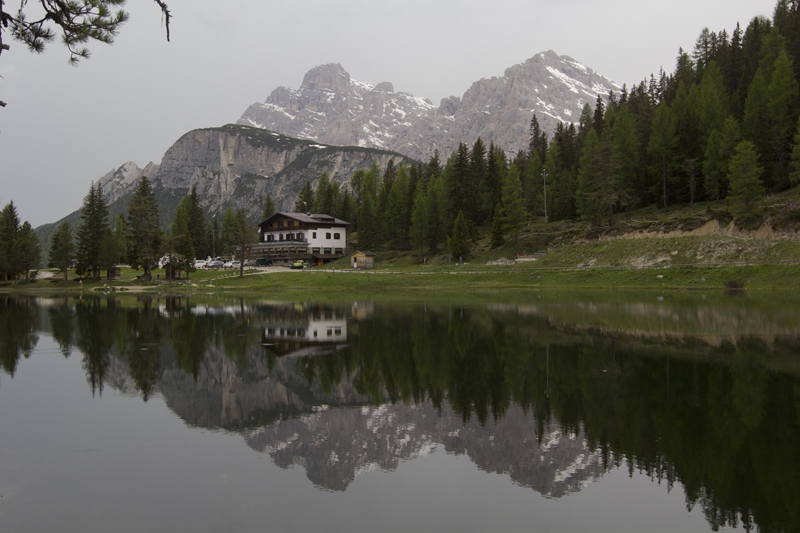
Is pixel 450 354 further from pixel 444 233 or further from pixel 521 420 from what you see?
pixel 444 233

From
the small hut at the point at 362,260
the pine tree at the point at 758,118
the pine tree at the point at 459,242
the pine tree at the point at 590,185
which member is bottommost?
the small hut at the point at 362,260

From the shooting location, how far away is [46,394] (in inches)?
723

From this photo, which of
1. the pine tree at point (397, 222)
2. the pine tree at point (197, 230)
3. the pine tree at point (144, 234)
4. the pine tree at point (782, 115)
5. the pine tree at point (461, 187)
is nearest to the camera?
the pine tree at point (782, 115)

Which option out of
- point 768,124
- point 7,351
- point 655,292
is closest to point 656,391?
point 7,351

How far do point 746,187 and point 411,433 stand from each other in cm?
6330

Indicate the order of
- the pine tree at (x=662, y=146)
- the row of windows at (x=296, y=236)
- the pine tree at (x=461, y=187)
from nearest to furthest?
the pine tree at (x=662, y=146) → the pine tree at (x=461, y=187) → the row of windows at (x=296, y=236)

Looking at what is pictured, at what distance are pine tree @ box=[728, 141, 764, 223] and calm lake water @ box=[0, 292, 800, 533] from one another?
40.7 m

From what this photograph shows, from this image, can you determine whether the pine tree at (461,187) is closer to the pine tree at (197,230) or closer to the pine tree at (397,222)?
the pine tree at (397,222)

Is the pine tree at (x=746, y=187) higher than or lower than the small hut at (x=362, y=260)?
higher

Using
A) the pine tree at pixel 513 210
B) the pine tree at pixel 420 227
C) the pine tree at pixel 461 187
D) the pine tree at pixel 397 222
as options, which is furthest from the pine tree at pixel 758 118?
the pine tree at pixel 397 222

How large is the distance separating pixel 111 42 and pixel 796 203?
68.1 metres

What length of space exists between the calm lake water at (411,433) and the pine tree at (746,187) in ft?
133

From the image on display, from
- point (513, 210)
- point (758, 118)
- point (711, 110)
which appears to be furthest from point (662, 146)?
point (513, 210)

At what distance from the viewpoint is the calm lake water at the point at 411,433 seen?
32.2 feet
